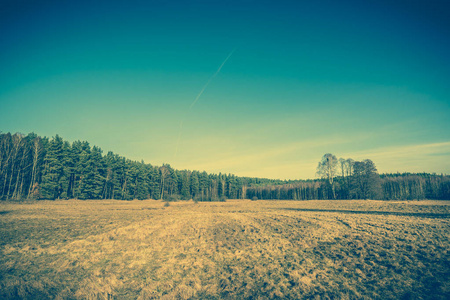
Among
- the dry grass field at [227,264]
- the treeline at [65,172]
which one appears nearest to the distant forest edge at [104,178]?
the treeline at [65,172]

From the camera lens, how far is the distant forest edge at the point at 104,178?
54469 mm

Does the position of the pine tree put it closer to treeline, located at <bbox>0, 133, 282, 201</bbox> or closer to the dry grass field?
treeline, located at <bbox>0, 133, 282, 201</bbox>

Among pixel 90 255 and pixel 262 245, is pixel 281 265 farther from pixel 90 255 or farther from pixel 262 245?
pixel 90 255

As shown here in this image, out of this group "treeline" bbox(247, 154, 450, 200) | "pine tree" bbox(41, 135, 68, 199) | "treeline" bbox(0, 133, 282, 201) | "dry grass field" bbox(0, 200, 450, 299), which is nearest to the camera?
"dry grass field" bbox(0, 200, 450, 299)

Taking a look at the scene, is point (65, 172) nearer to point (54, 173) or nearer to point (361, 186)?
point (54, 173)

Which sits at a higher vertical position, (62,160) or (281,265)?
(62,160)

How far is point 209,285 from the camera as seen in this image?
9039 mm

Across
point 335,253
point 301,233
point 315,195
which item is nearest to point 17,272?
point 335,253

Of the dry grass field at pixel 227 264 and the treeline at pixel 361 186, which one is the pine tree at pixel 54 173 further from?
the treeline at pixel 361 186

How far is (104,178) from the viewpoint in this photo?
68.2 meters

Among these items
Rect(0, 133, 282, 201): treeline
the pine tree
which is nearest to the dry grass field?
the pine tree

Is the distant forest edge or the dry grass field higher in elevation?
the distant forest edge

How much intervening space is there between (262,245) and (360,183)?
71.1 m

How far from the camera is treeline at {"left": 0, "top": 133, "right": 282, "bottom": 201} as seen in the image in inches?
2104
